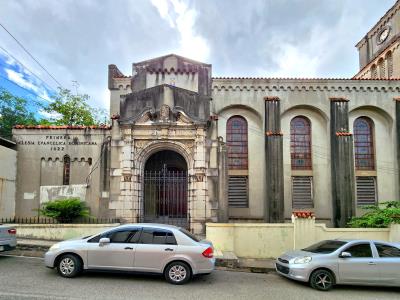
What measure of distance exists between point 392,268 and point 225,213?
6989 millimetres

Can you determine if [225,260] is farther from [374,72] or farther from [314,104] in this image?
[374,72]

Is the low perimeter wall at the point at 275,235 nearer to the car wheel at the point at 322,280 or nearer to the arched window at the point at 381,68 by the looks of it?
the car wheel at the point at 322,280

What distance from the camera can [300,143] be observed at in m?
21.4

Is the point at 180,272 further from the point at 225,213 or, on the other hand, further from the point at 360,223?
the point at 360,223

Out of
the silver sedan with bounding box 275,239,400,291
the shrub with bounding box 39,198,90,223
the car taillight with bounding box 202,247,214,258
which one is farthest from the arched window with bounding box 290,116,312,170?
the car taillight with bounding box 202,247,214,258

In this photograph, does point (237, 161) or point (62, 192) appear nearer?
point (62, 192)

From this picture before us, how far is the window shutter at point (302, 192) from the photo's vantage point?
2062 centimetres

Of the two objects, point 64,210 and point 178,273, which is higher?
point 64,210

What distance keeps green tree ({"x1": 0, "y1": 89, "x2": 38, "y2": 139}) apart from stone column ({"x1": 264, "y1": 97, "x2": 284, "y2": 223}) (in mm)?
23457

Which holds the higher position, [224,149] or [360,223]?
[224,149]

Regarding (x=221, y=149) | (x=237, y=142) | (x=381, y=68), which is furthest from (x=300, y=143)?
(x=381, y=68)

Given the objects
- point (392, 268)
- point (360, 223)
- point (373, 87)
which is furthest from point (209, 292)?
point (373, 87)

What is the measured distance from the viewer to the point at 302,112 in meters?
21.5

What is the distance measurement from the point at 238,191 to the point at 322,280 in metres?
11.6
